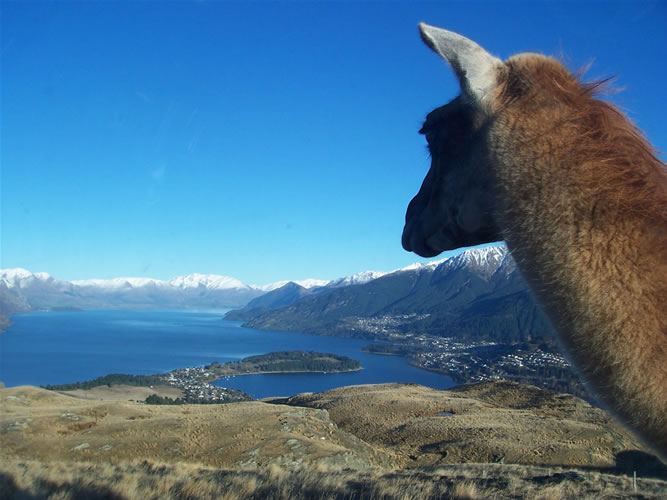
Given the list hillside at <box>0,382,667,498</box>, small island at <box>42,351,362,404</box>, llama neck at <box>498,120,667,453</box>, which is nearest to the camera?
llama neck at <box>498,120,667,453</box>

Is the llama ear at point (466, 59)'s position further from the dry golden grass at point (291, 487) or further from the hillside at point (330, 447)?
the hillside at point (330, 447)

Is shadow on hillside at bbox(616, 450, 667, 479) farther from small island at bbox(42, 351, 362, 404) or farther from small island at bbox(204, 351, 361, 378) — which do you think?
small island at bbox(204, 351, 361, 378)

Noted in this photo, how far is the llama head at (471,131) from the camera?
2.30 m

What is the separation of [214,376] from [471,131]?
288ft

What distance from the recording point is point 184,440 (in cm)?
1523

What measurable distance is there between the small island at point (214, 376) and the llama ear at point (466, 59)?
43.5 meters

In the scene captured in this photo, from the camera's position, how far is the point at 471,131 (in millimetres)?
2564

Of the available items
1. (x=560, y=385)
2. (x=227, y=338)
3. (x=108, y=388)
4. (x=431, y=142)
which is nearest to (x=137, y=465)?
(x=431, y=142)

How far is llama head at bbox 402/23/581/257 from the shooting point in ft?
7.54

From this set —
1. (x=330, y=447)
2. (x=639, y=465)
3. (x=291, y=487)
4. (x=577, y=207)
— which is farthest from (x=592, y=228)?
(x=639, y=465)

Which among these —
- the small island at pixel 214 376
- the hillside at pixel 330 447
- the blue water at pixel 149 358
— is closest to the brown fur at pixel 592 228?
the hillside at pixel 330 447

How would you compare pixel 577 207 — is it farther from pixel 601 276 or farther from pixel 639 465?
pixel 639 465

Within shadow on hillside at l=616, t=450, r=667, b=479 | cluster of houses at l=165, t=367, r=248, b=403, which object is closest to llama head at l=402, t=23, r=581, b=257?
shadow on hillside at l=616, t=450, r=667, b=479

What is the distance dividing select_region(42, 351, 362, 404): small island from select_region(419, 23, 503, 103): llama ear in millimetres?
43474
